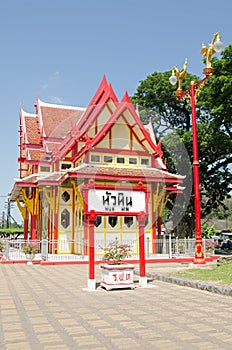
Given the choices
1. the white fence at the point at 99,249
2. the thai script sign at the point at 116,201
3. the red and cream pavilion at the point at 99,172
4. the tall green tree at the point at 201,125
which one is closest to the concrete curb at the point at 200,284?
the thai script sign at the point at 116,201

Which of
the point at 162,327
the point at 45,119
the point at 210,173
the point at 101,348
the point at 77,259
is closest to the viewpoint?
the point at 101,348

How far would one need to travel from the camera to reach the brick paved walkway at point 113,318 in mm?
5160

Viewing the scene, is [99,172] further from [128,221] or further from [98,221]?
[128,221]

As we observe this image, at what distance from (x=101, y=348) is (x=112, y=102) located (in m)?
18.5

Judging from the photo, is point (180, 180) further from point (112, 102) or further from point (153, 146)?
point (112, 102)

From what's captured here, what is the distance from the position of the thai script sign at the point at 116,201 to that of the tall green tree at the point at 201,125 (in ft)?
52.3

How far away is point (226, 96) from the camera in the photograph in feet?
77.7

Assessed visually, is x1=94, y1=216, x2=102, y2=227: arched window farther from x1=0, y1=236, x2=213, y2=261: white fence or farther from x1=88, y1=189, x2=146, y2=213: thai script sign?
x1=88, y1=189, x2=146, y2=213: thai script sign

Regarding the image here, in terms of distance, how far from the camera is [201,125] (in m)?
27.6

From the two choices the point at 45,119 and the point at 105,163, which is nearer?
the point at 105,163

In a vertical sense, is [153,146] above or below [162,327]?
above

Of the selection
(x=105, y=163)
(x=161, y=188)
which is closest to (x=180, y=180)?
(x=161, y=188)

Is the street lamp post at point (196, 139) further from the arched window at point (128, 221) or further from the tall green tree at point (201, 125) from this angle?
the tall green tree at point (201, 125)

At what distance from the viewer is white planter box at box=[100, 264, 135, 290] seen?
32.1 feet
